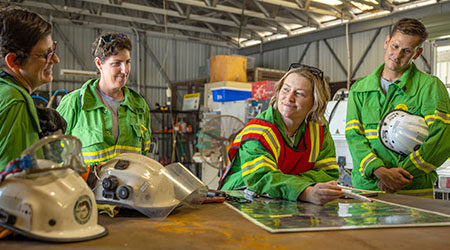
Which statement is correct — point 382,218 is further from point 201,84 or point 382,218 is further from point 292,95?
point 201,84

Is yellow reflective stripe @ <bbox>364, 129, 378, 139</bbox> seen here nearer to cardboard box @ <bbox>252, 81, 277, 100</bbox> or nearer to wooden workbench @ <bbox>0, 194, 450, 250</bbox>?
wooden workbench @ <bbox>0, 194, 450, 250</bbox>

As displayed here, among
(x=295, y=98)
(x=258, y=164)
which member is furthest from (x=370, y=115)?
(x=258, y=164)

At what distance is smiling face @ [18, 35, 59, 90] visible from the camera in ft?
4.62

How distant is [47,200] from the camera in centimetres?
114

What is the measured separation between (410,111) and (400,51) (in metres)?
0.34

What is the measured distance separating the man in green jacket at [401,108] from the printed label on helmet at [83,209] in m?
1.58

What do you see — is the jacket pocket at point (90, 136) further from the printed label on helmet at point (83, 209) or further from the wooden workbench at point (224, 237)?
the printed label on helmet at point (83, 209)

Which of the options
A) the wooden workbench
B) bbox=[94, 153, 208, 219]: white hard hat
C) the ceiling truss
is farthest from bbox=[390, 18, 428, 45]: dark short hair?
the ceiling truss

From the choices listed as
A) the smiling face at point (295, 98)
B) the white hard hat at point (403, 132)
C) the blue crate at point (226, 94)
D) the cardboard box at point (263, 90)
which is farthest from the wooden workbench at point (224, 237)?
the blue crate at point (226, 94)

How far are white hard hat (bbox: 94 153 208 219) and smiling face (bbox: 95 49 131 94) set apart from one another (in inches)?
38.8

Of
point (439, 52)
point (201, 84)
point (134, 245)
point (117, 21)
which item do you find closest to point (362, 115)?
point (134, 245)

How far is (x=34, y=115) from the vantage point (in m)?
1.39

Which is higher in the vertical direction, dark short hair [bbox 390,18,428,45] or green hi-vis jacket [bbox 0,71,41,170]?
dark short hair [bbox 390,18,428,45]

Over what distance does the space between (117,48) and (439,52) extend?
4192mm
